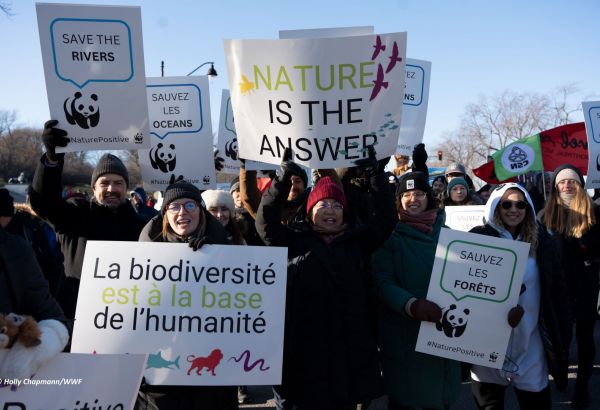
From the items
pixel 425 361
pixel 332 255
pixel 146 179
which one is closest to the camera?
pixel 332 255

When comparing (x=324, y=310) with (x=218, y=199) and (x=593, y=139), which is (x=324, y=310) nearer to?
(x=218, y=199)

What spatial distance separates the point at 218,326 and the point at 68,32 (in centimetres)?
231

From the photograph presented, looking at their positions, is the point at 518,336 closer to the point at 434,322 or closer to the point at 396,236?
the point at 434,322

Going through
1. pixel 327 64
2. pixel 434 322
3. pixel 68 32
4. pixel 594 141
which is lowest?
pixel 434 322

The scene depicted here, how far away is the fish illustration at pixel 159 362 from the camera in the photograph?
3.07 m

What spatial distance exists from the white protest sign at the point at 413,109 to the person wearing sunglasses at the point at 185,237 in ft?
11.9

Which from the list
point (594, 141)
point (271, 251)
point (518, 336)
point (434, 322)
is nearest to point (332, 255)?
point (271, 251)

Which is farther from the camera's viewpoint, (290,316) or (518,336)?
(518,336)

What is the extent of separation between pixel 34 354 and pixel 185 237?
3.61 ft

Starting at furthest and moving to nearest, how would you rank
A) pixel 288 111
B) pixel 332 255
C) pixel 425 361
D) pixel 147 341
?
pixel 288 111, pixel 425 361, pixel 332 255, pixel 147 341

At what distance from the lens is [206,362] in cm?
311

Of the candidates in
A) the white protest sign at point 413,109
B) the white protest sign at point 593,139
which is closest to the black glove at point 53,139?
the white protest sign at point 413,109

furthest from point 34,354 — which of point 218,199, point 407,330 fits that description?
point 218,199

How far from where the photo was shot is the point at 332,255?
135 inches
